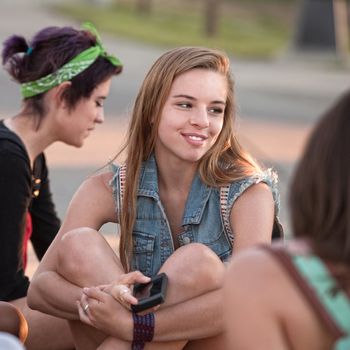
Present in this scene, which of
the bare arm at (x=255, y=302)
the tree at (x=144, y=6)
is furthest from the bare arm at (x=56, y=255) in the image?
the tree at (x=144, y=6)

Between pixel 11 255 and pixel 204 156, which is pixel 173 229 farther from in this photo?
pixel 11 255

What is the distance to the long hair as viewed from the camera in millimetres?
4348

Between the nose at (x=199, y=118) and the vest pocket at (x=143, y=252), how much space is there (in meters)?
0.45

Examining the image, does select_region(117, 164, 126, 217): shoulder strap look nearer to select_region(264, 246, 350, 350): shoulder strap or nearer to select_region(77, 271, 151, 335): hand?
select_region(77, 271, 151, 335): hand

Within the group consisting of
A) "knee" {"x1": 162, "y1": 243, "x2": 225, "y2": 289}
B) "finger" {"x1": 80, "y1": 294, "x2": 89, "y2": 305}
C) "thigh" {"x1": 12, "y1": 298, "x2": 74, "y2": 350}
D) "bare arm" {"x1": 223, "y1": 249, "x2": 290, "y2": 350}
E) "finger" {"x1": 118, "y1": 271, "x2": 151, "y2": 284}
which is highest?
"bare arm" {"x1": 223, "y1": 249, "x2": 290, "y2": 350}

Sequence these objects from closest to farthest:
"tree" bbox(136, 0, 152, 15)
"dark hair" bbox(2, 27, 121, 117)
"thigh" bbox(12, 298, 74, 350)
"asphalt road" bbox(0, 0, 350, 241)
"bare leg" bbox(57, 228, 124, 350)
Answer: "bare leg" bbox(57, 228, 124, 350), "thigh" bbox(12, 298, 74, 350), "dark hair" bbox(2, 27, 121, 117), "asphalt road" bbox(0, 0, 350, 241), "tree" bbox(136, 0, 152, 15)

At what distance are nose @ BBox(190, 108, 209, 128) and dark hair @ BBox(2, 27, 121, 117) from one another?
72cm

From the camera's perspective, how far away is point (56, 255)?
13.9ft

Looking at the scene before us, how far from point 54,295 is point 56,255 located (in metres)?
0.14

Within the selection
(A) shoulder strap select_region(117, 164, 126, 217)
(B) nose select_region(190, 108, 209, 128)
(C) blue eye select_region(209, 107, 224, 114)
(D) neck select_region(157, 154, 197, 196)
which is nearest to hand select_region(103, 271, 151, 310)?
(A) shoulder strap select_region(117, 164, 126, 217)

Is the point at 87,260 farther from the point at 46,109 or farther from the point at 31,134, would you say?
the point at 46,109

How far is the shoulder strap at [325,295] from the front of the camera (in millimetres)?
2469

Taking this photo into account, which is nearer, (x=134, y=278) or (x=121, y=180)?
(x=134, y=278)

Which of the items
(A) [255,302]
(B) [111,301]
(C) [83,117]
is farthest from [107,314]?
(A) [255,302]
